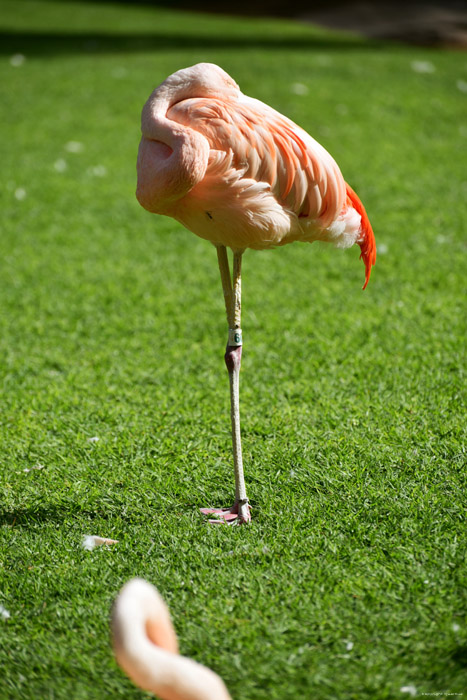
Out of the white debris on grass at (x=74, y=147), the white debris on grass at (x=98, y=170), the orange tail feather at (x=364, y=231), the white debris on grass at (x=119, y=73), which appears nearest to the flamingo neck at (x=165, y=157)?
the orange tail feather at (x=364, y=231)

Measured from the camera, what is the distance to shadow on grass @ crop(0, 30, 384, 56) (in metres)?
10.2

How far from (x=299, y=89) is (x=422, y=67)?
2.04m

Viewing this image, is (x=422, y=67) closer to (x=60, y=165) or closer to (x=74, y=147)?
(x=74, y=147)

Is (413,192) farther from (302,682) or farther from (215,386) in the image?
(302,682)

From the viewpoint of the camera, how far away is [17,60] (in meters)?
9.48

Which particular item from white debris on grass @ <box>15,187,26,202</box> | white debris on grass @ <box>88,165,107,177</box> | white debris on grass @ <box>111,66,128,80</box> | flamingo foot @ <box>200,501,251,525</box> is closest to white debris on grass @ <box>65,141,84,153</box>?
white debris on grass @ <box>88,165,107,177</box>

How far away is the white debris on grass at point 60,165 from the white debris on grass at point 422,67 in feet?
15.8

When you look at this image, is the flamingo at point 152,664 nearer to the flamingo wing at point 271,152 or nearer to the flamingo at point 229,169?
the flamingo at point 229,169

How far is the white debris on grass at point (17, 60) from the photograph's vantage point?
30.6 feet

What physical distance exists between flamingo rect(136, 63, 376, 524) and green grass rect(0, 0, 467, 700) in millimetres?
443

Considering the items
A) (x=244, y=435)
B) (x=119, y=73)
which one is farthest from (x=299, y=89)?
(x=244, y=435)

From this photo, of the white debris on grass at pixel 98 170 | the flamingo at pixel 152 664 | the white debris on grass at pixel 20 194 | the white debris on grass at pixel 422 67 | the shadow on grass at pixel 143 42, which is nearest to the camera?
the flamingo at pixel 152 664

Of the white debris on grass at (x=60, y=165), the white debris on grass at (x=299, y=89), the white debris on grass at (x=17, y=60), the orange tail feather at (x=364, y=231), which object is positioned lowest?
the white debris on grass at (x=17, y=60)

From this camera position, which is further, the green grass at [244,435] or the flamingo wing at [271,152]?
the flamingo wing at [271,152]
